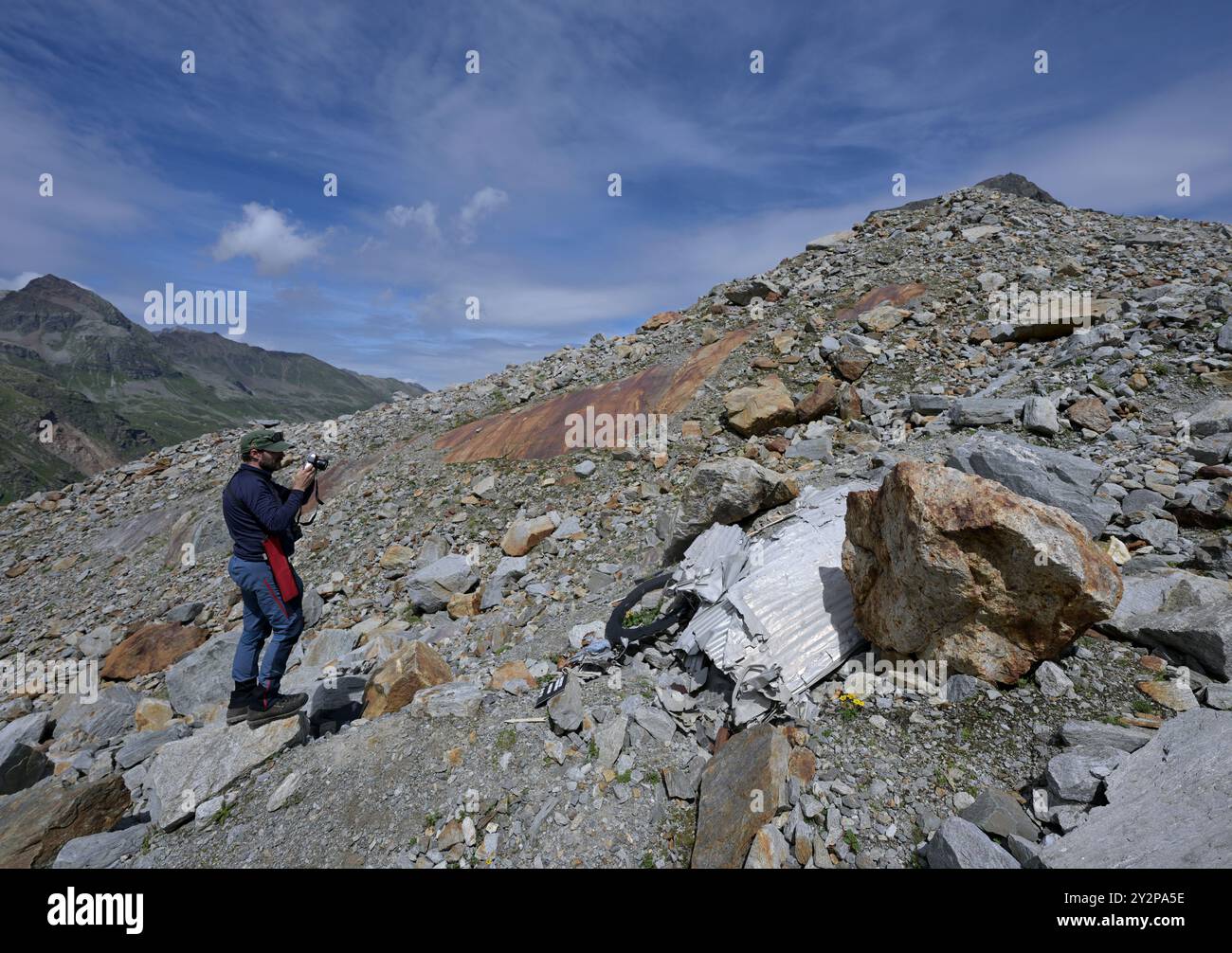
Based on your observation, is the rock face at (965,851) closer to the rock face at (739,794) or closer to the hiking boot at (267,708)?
the rock face at (739,794)

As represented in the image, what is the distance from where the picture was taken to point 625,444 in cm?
1148

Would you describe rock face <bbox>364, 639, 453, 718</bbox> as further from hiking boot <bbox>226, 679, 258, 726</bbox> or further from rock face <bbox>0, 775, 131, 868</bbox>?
rock face <bbox>0, 775, 131, 868</bbox>

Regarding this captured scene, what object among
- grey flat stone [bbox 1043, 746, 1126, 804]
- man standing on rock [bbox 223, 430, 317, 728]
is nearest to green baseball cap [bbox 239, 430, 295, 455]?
man standing on rock [bbox 223, 430, 317, 728]

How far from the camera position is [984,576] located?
3953 mm

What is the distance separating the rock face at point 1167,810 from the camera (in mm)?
2664

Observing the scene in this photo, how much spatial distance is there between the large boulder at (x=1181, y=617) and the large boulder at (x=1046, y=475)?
106 cm

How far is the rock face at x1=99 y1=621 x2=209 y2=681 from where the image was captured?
379 inches

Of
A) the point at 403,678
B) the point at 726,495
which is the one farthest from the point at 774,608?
the point at 403,678

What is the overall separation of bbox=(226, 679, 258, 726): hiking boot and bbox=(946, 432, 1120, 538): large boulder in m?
8.54

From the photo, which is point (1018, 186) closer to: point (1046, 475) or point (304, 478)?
point (1046, 475)

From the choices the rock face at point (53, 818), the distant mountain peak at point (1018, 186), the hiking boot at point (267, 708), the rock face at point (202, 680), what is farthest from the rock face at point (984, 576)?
the distant mountain peak at point (1018, 186)

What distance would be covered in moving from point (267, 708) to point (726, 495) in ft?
18.8
